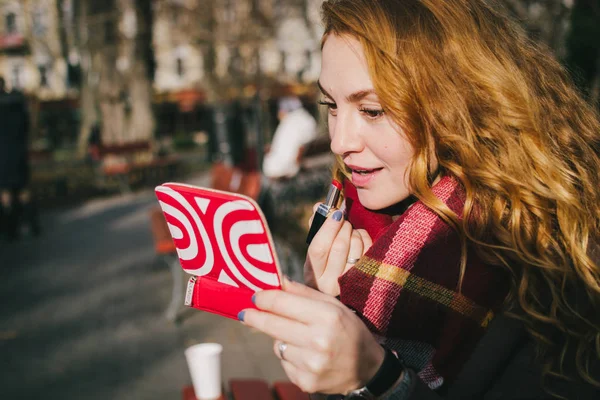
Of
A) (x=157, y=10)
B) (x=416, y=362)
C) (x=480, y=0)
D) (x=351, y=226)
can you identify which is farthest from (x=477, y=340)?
(x=157, y=10)

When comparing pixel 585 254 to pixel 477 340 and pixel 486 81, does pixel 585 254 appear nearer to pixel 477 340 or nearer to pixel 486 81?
pixel 477 340

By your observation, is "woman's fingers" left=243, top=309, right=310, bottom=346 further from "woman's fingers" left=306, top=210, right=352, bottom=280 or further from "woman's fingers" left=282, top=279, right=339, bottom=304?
"woman's fingers" left=306, top=210, right=352, bottom=280

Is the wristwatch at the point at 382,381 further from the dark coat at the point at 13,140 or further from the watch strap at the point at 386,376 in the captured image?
the dark coat at the point at 13,140

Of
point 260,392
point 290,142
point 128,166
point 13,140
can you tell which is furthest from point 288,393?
point 128,166

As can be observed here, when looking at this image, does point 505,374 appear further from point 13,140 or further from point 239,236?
point 13,140

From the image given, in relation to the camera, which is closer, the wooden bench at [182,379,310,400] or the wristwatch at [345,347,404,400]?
the wristwatch at [345,347,404,400]

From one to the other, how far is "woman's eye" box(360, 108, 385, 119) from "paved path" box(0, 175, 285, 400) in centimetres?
297

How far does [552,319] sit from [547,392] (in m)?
0.18

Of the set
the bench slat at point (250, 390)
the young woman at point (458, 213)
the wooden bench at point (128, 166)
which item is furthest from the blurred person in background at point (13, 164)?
the young woman at point (458, 213)

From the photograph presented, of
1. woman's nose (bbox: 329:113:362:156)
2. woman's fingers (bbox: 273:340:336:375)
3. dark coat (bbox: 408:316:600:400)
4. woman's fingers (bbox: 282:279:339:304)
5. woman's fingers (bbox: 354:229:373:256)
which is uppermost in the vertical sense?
woman's nose (bbox: 329:113:362:156)

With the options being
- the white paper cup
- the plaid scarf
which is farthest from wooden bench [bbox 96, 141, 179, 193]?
the plaid scarf

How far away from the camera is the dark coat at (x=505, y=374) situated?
53.3 inches

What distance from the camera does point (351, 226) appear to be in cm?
154

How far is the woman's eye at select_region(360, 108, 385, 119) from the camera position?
1.43 m
